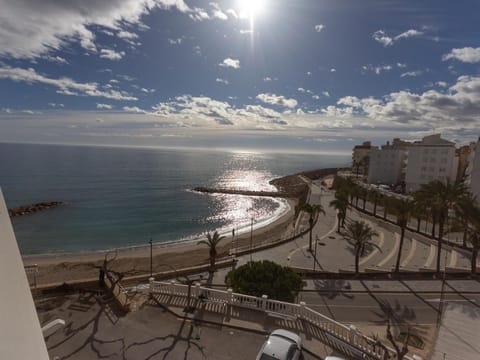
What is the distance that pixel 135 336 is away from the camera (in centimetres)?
1146

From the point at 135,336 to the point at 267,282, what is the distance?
7.63 metres

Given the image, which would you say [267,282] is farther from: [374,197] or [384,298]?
[374,197]

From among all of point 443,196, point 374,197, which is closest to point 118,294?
point 443,196

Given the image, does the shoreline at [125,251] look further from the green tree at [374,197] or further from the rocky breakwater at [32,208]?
the rocky breakwater at [32,208]

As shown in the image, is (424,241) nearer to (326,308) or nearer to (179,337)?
(326,308)

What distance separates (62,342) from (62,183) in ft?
342

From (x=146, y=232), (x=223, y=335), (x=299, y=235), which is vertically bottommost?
(x=146, y=232)

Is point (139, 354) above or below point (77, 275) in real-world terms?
above

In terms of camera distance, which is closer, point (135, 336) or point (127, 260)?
point (135, 336)

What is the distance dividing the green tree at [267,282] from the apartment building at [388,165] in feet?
241

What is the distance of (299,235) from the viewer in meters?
39.8

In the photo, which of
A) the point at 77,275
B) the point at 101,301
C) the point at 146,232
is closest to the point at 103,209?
the point at 146,232

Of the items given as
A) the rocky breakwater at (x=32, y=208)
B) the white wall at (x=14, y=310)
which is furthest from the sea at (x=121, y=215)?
the white wall at (x=14, y=310)

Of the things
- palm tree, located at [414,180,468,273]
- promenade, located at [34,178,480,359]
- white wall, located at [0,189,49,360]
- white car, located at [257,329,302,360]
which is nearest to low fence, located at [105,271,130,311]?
promenade, located at [34,178,480,359]
